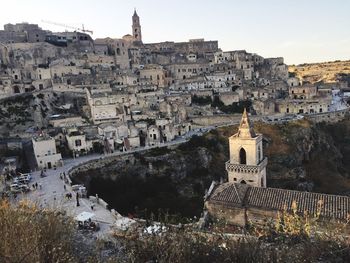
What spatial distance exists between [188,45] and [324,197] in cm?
8932

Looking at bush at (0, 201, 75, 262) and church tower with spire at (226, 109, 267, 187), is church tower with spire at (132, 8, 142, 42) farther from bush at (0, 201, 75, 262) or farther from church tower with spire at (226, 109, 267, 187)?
bush at (0, 201, 75, 262)

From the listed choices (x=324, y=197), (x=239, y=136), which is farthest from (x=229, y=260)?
(x=239, y=136)

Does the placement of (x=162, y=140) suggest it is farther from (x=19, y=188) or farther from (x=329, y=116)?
(x=329, y=116)

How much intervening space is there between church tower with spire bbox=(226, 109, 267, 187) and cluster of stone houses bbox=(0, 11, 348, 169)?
81.7 feet

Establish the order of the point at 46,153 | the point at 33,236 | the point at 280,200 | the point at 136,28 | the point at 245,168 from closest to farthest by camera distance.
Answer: the point at 33,236
the point at 280,200
the point at 245,168
the point at 46,153
the point at 136,28

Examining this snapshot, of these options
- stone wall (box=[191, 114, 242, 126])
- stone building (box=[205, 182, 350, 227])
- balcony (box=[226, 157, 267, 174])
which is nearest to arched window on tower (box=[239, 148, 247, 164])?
balcony (box=[226, 157, 267, 174])

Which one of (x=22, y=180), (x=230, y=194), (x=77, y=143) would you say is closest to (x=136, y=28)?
(x=77, y=143)

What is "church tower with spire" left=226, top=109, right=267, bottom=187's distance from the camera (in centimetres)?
2800

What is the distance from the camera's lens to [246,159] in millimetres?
28781

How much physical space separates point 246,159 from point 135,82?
160 ft

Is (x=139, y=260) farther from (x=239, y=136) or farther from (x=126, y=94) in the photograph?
(x=126, y=94)

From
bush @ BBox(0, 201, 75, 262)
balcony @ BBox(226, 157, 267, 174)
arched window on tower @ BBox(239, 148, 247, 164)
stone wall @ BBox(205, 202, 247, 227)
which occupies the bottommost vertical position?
stone wall @ BBox(205, 202, 247, 227)

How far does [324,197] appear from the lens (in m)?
22.1

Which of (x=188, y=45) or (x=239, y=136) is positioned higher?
(x=188, y=45)
